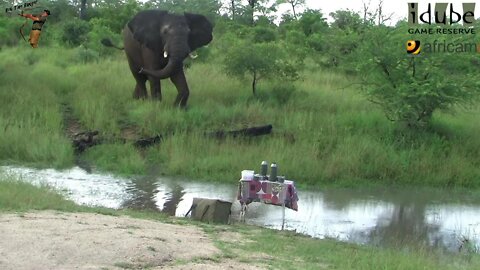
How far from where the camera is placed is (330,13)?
162 ft

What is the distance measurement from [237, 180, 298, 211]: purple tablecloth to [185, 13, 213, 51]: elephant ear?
405 inches

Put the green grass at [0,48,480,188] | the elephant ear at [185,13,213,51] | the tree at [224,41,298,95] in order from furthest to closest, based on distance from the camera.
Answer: the tree at [224,41,298,95] < the elephant ear at [185,13,213,51] < the green grass at [0,48,480,188]

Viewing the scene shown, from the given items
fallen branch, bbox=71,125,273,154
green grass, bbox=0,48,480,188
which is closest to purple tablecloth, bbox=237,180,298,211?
green grass, bbox=0,48,480,188

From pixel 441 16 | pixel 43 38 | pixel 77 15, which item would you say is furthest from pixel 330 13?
pixel 441 16

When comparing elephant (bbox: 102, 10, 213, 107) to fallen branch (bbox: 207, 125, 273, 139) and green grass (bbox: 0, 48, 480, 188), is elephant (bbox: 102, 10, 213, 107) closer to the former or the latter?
green grass (bbox: 0, 48, 480, 188)

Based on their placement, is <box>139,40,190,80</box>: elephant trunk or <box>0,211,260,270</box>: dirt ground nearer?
<box>0,211,260,270</box>: dirt ground

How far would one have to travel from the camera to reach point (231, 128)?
18.2 meters

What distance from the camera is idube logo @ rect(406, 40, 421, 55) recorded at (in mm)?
18062

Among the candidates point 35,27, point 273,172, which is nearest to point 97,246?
point 273,172

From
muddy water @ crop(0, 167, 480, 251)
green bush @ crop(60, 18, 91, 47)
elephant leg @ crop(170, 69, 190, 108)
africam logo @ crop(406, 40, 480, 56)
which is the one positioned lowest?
muddy water @ crop(0, 167, 480, 251)

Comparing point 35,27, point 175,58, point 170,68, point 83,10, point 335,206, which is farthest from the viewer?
point 83,10

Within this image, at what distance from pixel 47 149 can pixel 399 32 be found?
9601 millimetres

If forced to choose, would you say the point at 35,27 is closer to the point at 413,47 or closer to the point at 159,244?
the point at 413,47

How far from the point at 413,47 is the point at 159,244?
1227 cm
